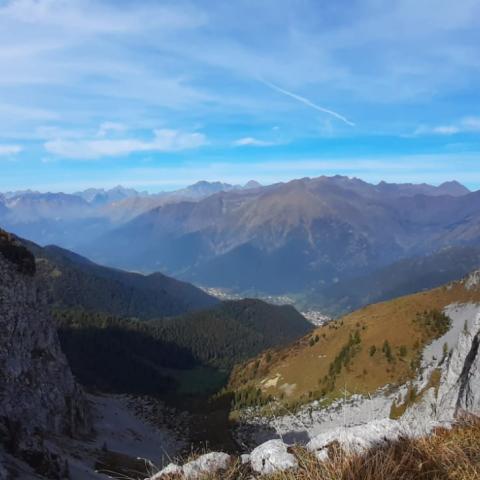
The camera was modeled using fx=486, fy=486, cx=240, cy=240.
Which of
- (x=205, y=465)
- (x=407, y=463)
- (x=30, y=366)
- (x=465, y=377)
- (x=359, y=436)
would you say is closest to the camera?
(x=407, y=463)

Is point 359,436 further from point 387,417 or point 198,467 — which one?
point 387,417

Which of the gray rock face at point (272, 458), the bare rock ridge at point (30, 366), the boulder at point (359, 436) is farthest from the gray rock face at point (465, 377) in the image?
the bare rock ridge at point (30, 366)

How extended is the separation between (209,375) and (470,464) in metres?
190

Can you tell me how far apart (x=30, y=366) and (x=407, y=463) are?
59.5 metres

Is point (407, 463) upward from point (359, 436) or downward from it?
upward

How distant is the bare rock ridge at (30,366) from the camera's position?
162ft

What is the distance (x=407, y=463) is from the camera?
21.1ft

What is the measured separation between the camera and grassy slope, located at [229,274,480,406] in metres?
76.0

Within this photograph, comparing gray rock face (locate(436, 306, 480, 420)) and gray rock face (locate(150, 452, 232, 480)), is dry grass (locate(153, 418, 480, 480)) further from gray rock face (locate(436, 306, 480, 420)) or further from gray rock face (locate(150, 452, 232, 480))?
gray rock face (locate(436, 306, 480, 420))

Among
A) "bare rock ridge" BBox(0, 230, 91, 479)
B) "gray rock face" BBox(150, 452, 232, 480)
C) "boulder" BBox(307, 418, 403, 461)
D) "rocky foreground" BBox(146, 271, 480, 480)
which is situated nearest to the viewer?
"boulder" BBox(307, 418, 403, 461)

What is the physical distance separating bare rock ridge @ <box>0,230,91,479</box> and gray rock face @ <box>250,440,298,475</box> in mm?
33265

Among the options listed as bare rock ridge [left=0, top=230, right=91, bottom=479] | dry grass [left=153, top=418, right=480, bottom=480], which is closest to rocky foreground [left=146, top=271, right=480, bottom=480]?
dry grass [left=153, top=418, right=480, bottom=480]

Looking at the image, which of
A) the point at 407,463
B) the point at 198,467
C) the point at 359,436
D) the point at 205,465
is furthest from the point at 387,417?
the point at 407,463

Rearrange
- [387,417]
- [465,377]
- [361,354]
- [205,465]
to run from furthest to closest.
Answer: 1. [361,354]
2. [465,377]
3. [387,417]
4. [205,465]
